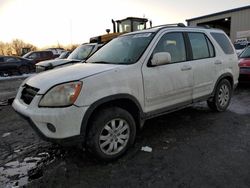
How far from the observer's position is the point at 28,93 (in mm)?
3303

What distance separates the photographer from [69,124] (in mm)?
2820

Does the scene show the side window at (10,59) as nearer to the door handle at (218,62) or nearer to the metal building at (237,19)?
the door handle at (218,62)

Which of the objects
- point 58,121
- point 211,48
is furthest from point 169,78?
point 58,121

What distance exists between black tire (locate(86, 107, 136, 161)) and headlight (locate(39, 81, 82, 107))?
45 centimetres

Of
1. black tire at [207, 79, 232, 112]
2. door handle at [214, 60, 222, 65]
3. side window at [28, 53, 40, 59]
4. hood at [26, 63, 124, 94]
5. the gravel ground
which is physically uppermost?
side window at [28, 53, 40, 59]

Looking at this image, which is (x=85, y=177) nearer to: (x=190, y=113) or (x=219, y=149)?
(x=219, y=149)

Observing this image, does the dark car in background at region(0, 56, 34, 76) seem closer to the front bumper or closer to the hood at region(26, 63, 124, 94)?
the hood at region(26, 63, 124, 94)

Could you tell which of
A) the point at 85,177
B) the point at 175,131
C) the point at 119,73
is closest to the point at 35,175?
the point at 85,177

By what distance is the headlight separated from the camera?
283cm

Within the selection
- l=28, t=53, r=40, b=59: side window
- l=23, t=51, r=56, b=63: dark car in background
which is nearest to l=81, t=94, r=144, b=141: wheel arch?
l=23, t=51, r=56, b=63: dark car in background

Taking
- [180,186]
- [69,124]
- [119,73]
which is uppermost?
[119,73]

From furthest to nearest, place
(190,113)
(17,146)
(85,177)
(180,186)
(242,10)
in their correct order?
1. (242,10)
2. (190,113)
3. (17,146)
4. (85,177)
5. (180,186)

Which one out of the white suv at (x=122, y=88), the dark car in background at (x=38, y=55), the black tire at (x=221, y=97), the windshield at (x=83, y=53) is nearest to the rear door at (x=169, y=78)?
the white suv at (x=122, y=88)

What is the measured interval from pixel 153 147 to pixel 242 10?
75.2 feet
